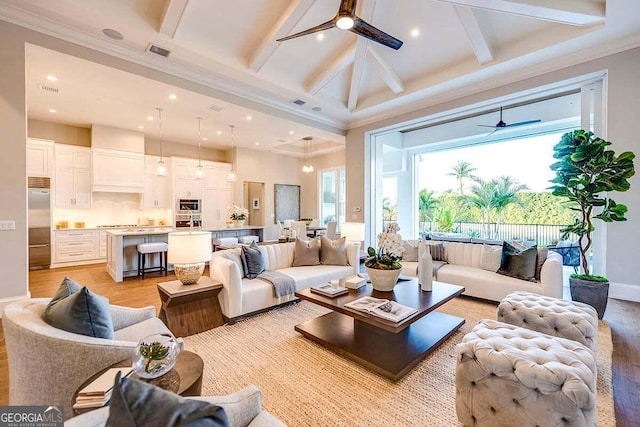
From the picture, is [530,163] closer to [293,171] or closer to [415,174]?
[415,174]

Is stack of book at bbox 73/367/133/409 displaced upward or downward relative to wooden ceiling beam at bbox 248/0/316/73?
downward

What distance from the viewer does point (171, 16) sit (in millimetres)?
3180

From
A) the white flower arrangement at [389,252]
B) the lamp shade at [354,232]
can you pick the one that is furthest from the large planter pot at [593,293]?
the lamp shade at [354,232]

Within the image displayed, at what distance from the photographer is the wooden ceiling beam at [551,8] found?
10.2 ft

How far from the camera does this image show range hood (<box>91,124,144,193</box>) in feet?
21.2

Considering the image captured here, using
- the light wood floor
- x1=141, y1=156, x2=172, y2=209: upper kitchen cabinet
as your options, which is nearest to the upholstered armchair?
the light wood floor

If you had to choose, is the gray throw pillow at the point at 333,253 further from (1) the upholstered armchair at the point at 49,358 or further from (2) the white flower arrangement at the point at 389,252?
(1) the upholstered armchair at the point at 49,358

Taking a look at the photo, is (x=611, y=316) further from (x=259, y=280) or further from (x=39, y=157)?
(x=39, y=157)

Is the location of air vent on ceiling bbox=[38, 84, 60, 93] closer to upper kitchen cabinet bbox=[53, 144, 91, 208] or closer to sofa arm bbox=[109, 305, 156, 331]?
upper kitchen cabinet bbox=[53, 144, 91, 208]

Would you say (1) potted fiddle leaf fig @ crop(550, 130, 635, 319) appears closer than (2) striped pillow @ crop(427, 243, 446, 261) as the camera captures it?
Yes

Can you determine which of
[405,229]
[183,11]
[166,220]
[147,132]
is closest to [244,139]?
[147,132]

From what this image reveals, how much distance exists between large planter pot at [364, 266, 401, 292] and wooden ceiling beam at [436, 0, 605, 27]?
3.14m

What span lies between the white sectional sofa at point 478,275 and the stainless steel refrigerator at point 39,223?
7.48m

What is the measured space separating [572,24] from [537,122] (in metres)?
2.30
